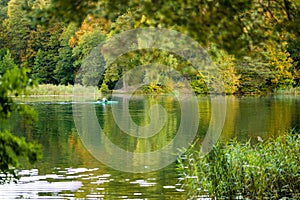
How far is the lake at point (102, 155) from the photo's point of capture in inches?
340

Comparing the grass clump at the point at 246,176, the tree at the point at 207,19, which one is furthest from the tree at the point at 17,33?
the tree at the point at 207,19

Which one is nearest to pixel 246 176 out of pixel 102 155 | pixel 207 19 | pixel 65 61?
pixel 207 19

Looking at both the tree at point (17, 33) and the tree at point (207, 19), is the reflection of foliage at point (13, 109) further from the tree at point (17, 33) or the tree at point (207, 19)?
the tree at point (17, 33)

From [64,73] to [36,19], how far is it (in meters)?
43.5

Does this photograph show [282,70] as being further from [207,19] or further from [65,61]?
[207,19]

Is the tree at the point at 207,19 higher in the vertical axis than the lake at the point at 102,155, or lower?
higher

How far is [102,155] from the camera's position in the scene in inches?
491

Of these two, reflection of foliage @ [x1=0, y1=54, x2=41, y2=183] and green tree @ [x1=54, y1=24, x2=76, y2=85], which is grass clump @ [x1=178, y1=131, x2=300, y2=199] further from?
green tree @ [x1=54, y1=24, x2=76, y2=85]

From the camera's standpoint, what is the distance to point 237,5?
3545 mm

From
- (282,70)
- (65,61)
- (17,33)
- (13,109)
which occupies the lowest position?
(13,109)

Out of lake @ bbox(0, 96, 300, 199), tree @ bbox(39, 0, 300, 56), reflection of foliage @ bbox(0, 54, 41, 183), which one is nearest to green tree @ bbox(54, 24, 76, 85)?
lake @ bbox(0, 96, 300, 199)

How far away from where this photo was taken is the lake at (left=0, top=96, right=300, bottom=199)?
340 inches

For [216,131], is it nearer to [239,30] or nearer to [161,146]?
[161,146]

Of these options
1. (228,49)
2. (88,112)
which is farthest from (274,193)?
(88,112)
